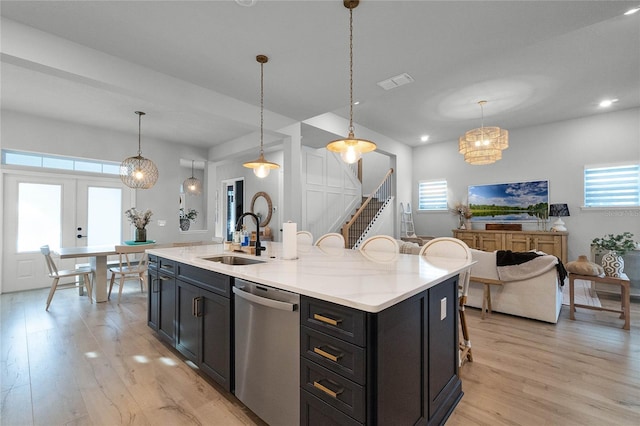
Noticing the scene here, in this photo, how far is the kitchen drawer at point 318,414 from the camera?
4.22 feet

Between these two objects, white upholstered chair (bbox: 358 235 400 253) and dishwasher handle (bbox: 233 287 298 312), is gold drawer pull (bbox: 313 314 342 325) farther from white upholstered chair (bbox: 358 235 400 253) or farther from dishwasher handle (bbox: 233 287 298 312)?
white upholstered chair (bbox: 358 235 400 253)

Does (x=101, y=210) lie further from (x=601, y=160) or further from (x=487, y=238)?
(x=601, y=160)

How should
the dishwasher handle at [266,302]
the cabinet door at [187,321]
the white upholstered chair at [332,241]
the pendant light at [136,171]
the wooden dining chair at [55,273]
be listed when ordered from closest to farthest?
the dishwasher handle at [266,302]
the cabinet door at [187,321]
the white upholstered chair at [332,241]
the wooden dining chair at [55,273]
the pendant light at [136,171]

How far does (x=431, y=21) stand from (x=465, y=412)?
3.01m

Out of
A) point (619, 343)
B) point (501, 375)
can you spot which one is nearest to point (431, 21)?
point (501, 375)

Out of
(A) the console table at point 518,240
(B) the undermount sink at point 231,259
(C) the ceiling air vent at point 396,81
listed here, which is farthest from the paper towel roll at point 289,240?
(A) the console table at point 518,240

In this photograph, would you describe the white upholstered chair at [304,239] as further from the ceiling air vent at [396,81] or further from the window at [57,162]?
the window at [57,162]

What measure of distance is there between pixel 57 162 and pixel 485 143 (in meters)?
7.70

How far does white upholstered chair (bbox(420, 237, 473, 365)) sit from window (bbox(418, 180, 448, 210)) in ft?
18.5

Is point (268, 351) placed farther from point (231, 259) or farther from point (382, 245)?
point (382, 245)

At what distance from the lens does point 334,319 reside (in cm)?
133

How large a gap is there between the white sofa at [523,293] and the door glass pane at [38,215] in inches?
275

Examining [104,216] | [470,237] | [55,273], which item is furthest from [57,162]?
[470,237]

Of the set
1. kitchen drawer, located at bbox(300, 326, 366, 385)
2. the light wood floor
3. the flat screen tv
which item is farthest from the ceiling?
the light wood floor
